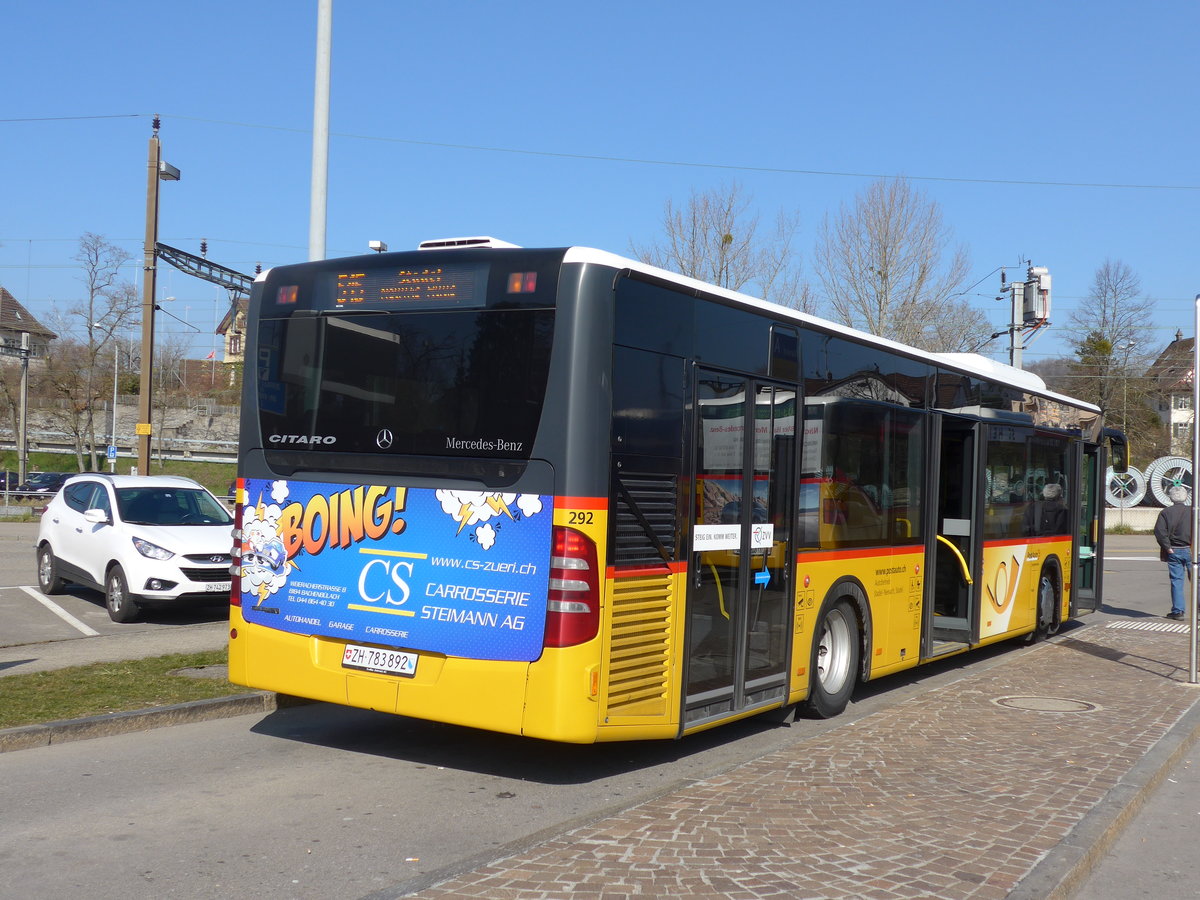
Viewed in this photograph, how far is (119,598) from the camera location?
1365 centimetres

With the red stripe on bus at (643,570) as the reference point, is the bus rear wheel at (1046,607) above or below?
below

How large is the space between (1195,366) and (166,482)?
1236cm

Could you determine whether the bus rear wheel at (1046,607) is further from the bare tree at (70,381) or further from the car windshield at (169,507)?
the bare tree at (70,381)

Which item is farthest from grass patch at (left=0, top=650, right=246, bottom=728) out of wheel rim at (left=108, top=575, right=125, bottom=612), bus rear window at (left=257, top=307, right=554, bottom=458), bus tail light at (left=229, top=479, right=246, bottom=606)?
wheel rim at (left=108, top=575, right=125, bottom=612)

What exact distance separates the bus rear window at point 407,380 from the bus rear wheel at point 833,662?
342 centimetres

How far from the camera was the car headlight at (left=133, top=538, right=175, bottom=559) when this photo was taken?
13508 mm

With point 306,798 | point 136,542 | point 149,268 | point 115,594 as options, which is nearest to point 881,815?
point 306,798

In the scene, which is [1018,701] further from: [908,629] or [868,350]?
[868,350]

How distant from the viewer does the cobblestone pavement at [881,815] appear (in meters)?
4.89

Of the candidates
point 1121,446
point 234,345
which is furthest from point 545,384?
point 234,345

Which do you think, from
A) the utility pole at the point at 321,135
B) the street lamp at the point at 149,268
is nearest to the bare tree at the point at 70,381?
the street lamp at the point at 149,268

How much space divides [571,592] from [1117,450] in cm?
1309

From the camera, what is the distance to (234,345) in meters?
81.4

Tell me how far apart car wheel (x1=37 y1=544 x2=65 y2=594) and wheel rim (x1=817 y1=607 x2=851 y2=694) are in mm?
11186
